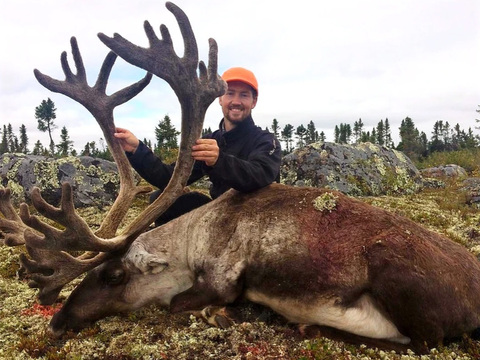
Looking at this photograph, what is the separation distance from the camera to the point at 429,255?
3643 millimetres

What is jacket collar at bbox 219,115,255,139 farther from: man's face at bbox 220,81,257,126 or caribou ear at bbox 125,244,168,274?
caribou ear at bbox 125,244,168,274

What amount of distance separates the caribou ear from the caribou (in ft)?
0.04

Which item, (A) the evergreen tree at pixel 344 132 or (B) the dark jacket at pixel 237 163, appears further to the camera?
(A) the evergreen tree at pixel 344 132

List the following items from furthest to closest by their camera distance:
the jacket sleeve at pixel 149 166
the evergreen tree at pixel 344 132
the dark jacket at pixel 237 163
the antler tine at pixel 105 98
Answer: the evergreen tree at pixel 344 132
the jacket sleeve at pixel 149 166
the antler tine at pixel 105 98
the dark jacket at pixel 237 163

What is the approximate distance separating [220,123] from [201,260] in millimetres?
2781

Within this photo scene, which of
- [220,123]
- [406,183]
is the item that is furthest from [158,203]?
[406,183]

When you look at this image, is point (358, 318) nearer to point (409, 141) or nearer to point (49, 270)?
point (49, 270)

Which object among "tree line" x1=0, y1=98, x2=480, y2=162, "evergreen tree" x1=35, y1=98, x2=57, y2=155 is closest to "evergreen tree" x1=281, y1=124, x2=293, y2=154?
"tree line" x1=0, y1=98, x2=480, y2=162

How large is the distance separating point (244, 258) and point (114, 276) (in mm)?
1488

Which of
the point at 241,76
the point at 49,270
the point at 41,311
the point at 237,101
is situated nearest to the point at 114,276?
the point at 49,270

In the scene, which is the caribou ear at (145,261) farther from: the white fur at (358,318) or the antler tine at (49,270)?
the white fur at (358,318)

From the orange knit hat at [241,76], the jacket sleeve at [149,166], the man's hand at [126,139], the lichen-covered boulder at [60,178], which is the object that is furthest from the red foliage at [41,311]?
the lichen-covered boulder at [60,178]

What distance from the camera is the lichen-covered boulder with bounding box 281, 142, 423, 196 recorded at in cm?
1158

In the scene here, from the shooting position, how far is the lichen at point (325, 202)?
4.22 meters
